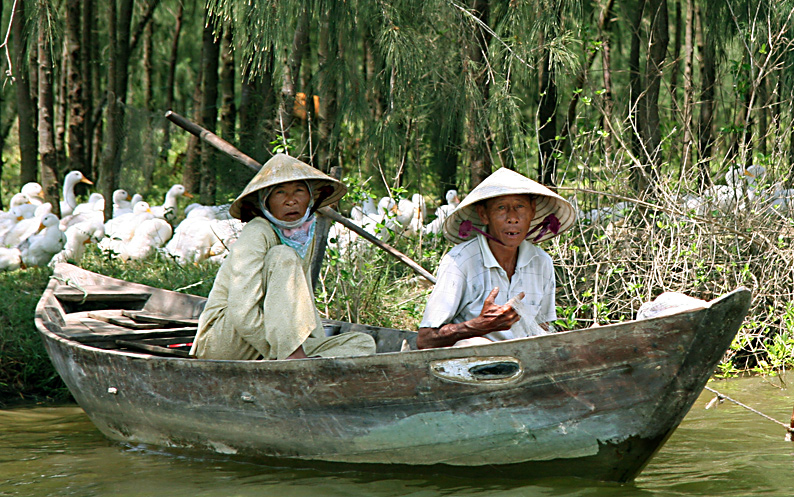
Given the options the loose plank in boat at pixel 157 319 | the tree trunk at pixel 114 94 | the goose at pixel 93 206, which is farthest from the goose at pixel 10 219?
the loose plank in boat at pixel 157 319

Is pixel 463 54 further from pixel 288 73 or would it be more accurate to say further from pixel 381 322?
pixel 381 322

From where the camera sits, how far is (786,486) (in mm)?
3326

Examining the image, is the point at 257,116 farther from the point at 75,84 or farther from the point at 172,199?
the point at 75,84

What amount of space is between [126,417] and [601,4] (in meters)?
7.04

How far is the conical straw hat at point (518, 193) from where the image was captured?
11.0 feet

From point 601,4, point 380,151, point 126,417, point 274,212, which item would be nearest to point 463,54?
point 380,151

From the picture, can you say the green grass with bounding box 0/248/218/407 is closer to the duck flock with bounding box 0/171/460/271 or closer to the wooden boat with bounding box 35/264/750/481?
the duck flock with bounding box 0/171/460/271

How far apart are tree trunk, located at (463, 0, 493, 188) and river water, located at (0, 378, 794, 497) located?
2387mm

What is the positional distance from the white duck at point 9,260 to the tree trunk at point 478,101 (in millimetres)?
4023

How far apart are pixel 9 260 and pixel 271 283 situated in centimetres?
468

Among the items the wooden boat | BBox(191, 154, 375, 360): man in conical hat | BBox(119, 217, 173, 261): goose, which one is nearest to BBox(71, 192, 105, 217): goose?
BBox(119, 217, 173, 261): goose

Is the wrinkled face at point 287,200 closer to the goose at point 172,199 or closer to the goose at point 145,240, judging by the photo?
the goose at point 145,240

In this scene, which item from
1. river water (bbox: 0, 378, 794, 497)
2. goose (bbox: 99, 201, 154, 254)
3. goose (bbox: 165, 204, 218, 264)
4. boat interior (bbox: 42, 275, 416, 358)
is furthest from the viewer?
goose (bbox: 99, 201, 154, 254)

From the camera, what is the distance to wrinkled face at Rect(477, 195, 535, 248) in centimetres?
341
